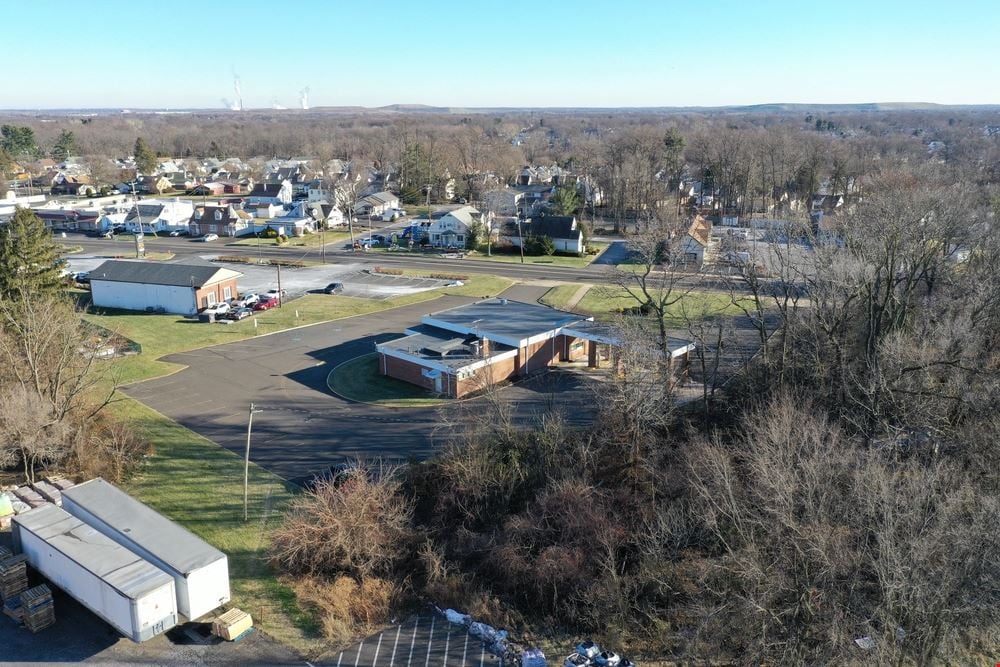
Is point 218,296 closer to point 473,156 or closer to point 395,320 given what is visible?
point 395,320

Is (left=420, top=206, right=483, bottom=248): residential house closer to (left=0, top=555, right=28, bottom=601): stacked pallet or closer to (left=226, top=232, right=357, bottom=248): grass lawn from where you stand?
(left=226, top=232, right=357, bottom=248): grass lawn

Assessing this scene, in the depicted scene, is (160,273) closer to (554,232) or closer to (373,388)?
(373,388)

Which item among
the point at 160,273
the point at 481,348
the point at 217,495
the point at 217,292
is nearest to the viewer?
the point at 217,495

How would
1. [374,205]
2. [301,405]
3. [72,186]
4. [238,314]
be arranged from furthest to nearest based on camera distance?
1. [72,186]
2. [374,205]
3. [238,314]
4. [301,405]

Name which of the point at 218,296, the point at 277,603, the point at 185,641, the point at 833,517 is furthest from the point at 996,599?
the point at 218,296

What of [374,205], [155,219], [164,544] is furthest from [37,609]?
[374,205]

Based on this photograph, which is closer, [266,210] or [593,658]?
[593,658]

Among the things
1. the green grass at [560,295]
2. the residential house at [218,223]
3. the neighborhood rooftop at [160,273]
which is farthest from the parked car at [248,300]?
the residential house at [218,223]

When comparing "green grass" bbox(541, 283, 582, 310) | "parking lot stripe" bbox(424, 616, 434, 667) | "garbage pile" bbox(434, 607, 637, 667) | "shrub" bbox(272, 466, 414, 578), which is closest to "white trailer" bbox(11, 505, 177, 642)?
"shrub" bbox(272, 466, 414, 578)
